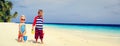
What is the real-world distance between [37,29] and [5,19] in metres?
31.7

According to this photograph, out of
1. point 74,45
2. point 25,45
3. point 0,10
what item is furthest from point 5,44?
point 0,10

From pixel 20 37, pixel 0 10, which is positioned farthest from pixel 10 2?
pixel 20 37

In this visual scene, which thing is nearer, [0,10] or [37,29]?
[37,29]

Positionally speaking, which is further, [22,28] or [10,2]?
[10,2]

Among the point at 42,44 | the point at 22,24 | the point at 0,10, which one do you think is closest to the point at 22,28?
the point at 22,24

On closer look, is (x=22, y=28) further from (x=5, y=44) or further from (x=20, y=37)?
(x=5, y=44)

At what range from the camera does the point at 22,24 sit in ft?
37.2

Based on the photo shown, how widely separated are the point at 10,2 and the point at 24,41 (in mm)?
31430

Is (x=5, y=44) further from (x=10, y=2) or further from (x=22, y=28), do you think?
(x=10, y=2)

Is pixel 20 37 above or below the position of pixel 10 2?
below

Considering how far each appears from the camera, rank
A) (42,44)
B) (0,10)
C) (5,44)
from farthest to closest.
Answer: (0,10) < (42,44) < (5,44)

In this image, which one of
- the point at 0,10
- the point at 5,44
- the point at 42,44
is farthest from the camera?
the point at 0,10

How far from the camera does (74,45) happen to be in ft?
37.1

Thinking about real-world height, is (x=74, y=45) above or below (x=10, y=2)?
below
